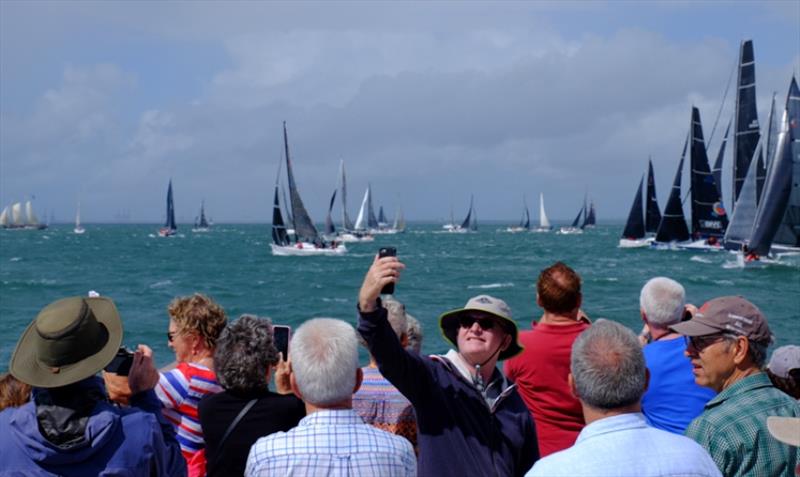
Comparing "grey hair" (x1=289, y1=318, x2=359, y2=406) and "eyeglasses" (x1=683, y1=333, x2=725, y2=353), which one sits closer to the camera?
"grey hair" (x1=289, y1=318, x2=359, y2=406)

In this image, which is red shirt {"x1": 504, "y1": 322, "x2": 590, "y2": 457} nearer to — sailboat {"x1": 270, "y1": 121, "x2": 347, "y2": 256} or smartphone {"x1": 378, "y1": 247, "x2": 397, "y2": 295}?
smartphone {"x1": 378, "y1": 247, "x2": 397, "y2": 295}

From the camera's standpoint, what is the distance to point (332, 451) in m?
2.40

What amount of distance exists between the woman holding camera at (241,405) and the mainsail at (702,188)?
5626 cm

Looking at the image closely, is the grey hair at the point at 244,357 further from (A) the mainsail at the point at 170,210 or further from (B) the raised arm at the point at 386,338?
(A) the mainsail at the point at 170,210

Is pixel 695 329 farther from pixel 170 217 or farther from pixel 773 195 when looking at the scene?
pixel 170 217

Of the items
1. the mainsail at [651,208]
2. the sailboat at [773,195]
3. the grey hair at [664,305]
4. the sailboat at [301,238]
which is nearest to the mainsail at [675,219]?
the mainsail at [651,208]

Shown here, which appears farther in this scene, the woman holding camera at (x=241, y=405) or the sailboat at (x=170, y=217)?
the sailboat at (x=170, y=217)

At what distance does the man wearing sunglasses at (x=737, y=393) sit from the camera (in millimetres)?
2658

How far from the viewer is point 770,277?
36.7m

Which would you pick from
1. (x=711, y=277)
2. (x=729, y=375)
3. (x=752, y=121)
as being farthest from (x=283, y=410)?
(x=752, y=121)

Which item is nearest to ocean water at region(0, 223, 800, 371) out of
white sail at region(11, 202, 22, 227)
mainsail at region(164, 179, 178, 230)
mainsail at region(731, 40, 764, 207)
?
mainsail at region(731, 40, 764, 207)

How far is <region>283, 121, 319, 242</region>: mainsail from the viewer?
5608 cm

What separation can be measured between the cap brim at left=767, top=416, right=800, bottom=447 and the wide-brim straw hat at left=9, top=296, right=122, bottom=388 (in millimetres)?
1943

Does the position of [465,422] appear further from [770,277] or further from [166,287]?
[770,277]
